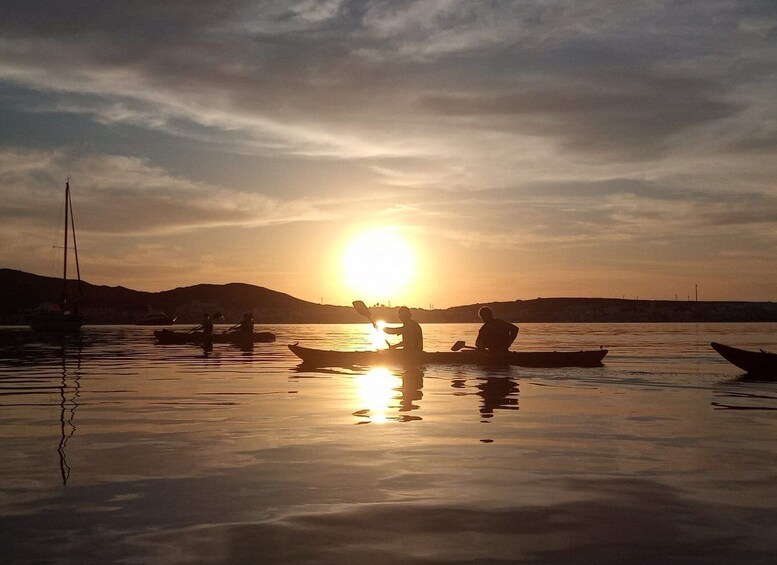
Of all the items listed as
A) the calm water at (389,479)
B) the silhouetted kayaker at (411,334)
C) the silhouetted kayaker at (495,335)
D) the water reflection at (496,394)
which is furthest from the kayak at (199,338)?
the calm water at (389,479)

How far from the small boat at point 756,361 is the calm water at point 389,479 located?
6965mm

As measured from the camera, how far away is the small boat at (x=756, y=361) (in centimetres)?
2498

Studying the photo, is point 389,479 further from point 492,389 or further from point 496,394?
point 492,389

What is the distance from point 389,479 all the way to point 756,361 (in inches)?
810

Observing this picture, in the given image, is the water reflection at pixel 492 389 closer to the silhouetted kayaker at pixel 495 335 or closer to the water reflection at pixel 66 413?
the silhouetted kayaker at pixel 495 335

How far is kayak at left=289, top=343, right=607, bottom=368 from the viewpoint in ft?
92.0

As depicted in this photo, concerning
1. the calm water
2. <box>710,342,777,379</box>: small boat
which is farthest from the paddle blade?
<box>710,342,777,379</box>: small boat

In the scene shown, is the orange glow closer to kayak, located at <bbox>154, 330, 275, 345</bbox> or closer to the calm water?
the calm water

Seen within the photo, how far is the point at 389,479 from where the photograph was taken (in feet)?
29.5

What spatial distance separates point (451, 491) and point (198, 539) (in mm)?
3001

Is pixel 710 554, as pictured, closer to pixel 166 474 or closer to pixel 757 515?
pixel 757 515

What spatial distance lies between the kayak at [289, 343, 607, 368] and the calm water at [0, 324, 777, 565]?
29.4 ft

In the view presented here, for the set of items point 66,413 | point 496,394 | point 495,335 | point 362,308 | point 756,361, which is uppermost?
point 362,308

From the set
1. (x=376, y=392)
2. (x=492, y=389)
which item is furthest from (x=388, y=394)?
(x=492, y=389)
